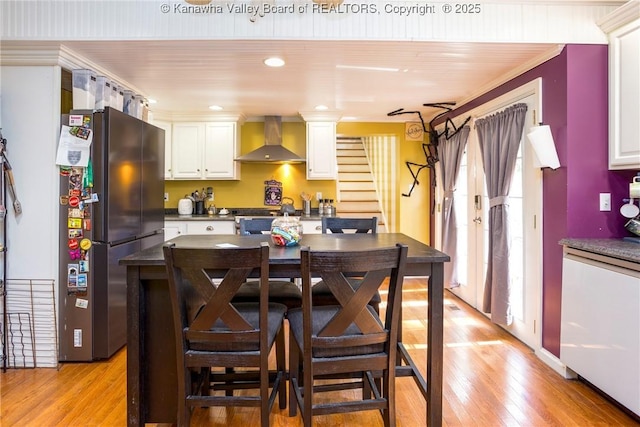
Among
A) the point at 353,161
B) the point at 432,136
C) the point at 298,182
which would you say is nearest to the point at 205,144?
the point at 298,182

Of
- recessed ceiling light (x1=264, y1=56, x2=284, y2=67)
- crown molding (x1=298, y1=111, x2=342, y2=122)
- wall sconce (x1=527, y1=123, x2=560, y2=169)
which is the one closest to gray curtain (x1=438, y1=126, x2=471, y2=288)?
crown molding (x1=298, y1=111, x2=342, y2=122)

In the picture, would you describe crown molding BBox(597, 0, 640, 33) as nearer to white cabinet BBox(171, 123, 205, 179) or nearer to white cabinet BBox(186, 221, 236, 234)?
white cabinet BBox(186, 221, 236, 234)

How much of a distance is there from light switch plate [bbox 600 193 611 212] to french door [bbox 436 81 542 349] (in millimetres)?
384

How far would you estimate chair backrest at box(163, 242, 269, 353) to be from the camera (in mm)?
1457

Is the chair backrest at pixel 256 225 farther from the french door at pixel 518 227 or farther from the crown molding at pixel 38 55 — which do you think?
the french door at pixel 518 227

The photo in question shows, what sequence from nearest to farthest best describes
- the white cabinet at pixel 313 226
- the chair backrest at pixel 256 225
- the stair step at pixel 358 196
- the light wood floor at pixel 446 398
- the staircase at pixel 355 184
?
the light wood floor at pixel 446 398
the chair backrest at pixel 256 225
the white cabinet at pixel 313 226
the staircase at pixel 355 184
the stair step at pixel 358 196

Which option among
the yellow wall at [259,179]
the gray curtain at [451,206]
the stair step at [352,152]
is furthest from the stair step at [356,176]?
the gray curtain at [451,206]

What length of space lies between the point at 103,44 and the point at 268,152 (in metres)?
2.47

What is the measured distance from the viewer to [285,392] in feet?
7.02

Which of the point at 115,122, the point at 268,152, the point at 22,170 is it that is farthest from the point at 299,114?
the point at 22,170

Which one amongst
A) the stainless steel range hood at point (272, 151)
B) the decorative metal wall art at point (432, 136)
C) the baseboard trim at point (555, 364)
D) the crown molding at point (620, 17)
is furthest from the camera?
the stainless steel range hood at point (272, 151)

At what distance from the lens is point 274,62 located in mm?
2926

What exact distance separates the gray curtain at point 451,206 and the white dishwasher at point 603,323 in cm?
189

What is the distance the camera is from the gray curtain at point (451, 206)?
14.0 ft
